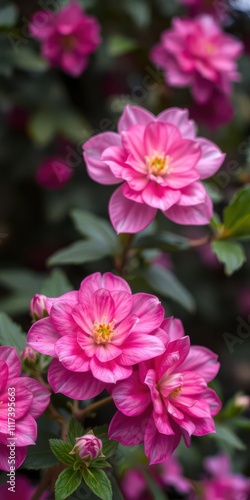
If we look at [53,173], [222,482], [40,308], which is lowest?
[222,482]

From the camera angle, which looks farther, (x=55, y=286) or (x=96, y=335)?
(x=55, y=286)

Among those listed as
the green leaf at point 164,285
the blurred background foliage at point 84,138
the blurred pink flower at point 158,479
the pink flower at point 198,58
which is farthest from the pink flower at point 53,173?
the blurred pink flower at point 158,479

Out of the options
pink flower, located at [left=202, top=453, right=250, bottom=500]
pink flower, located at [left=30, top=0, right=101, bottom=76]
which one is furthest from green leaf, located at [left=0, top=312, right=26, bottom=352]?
pink flower, located at [left=30, top=0, right=101, bottom=76]

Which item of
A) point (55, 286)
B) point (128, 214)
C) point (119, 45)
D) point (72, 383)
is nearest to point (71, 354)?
point (72, 383)

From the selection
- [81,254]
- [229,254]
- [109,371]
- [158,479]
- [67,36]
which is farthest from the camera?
[67,36]

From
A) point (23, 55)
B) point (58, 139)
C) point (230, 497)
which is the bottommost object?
point (230, 497)

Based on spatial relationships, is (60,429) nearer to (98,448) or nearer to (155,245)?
(98,448)

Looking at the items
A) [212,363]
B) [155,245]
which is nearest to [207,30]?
[155,245]

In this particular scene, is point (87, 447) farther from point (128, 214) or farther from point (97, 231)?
point (97, 231)
